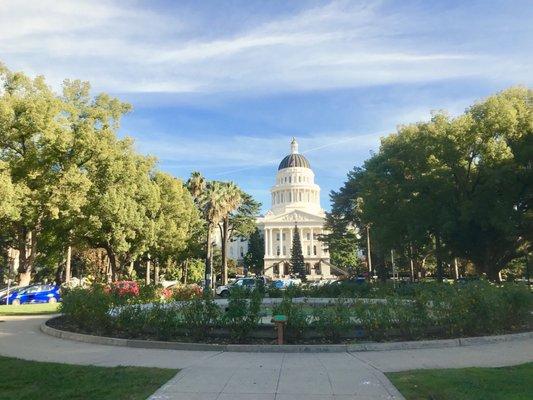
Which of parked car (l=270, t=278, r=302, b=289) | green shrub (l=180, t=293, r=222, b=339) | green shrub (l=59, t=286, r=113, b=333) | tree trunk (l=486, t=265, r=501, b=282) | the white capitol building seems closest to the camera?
green shrub (l=180, t=293, r=222, b=339)

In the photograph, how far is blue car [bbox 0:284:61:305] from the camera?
29.7m

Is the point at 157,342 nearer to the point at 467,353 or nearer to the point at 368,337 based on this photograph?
the point at 368,337

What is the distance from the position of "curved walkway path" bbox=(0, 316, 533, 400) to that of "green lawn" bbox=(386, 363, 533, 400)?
33cm

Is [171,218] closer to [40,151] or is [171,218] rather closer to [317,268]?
[40,151]

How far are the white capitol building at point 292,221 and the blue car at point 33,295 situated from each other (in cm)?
7997

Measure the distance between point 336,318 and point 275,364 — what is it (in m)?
2.81

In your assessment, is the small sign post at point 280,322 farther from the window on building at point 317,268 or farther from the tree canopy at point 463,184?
the window on building at point 317,268

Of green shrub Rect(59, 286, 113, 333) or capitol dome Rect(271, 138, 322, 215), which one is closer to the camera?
green shrub Rect(59, 286, 113, 333)

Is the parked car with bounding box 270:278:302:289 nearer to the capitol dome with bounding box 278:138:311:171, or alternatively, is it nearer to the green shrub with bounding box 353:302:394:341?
the green shrub with bounding box 353:302:394:341

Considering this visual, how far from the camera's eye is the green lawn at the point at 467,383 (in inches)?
269

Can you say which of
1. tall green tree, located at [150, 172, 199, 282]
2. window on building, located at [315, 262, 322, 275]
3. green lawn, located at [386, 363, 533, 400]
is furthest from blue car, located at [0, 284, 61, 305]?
window on building, located at [315, 262, 322, 275]

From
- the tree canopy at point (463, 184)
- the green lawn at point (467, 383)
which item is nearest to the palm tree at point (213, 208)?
the tree canopy at point (463, 184)

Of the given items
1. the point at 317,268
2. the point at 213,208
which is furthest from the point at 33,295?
the point at 317,268

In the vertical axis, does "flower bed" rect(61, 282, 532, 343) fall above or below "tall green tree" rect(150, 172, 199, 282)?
below
